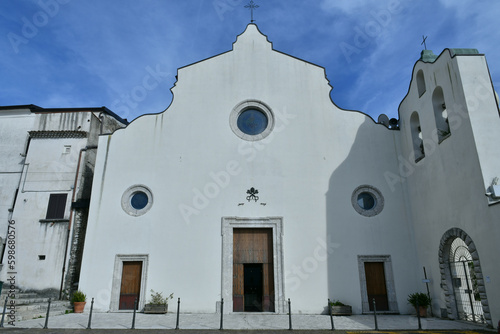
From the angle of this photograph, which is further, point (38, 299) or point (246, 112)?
point (246, 112)

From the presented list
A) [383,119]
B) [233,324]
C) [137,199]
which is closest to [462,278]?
[233,324]

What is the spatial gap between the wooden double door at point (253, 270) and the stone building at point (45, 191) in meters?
7.16

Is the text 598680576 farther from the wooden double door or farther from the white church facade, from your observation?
the wooden double door

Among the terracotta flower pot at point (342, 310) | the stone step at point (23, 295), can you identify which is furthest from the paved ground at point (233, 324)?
the stone step at point (23, 295)

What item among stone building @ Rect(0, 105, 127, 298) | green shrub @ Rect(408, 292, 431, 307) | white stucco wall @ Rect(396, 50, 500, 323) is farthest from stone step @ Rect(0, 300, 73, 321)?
white stucco wall @ Rect(396, 50, 500, 323)

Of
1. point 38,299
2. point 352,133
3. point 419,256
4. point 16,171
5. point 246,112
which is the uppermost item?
point 246,112

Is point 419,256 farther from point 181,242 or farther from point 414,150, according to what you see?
point 181,242

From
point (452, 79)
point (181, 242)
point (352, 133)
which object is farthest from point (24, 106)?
point (452, 79)

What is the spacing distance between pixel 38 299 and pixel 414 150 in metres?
16.5

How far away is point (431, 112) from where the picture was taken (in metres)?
13.3

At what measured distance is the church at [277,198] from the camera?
13.5m

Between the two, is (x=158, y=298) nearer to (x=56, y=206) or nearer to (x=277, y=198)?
(x=277, y=198)

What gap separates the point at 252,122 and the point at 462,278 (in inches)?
398

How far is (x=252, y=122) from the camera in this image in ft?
53.1
